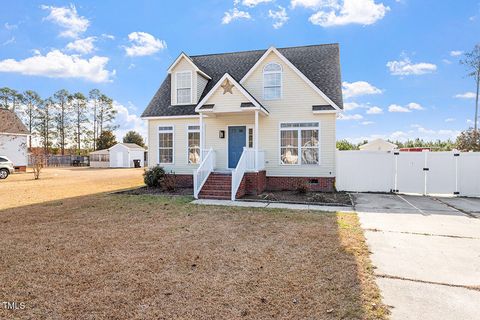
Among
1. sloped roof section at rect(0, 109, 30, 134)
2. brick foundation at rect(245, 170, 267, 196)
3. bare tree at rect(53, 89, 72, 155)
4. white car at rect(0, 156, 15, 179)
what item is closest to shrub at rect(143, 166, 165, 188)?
brick foundation at rect(245, 170, 267, 196)

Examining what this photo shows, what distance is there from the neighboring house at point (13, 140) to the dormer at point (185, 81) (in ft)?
71.7

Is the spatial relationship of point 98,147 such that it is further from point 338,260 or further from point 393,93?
point 338,260

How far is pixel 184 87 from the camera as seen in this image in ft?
51.2

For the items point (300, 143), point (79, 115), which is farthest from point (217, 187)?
point (79, 115)

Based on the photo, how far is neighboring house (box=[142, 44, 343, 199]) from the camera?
42.0 ft

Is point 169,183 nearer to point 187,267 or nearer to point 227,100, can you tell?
point 227,100

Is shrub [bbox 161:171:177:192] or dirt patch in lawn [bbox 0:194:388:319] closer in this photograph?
dirt patch in lawn [bbox 0:194:388:319]

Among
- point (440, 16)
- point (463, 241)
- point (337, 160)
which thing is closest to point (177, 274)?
point (463, 241)

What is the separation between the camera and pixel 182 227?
23.4ft

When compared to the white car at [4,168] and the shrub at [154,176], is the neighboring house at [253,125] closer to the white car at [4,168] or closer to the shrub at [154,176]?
the shrub at [154,176]

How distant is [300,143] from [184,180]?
648cm

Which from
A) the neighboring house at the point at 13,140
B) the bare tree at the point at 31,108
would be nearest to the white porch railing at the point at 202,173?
the neighboring house at the point at 13,140

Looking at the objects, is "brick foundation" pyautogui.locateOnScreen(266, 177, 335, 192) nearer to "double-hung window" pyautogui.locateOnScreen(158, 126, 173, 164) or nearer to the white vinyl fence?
the white vinyl fence

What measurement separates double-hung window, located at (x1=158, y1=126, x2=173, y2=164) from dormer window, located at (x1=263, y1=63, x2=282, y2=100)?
5669mm
